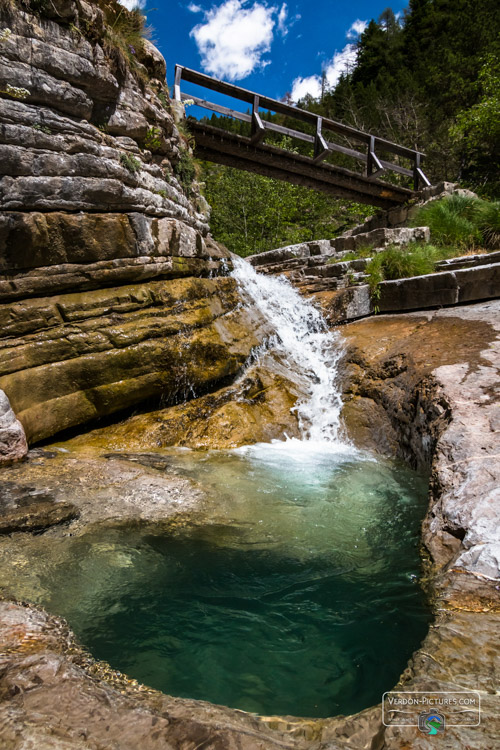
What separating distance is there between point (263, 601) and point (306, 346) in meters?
5.94

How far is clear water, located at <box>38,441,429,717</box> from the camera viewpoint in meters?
2.00

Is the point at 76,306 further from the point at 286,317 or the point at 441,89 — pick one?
the point at 441,89

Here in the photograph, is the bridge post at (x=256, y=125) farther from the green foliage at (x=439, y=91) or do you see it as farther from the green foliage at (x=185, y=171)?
the green foliage at (x=439, y=91)

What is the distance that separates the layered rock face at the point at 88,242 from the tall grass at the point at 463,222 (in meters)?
6.42

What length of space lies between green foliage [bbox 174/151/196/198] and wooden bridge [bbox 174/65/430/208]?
8.55 ft

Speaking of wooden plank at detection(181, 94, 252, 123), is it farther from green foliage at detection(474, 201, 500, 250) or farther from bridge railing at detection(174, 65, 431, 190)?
green foliage at detection(474, 201, 500, 250)

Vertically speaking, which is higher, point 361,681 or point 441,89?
point 441,89

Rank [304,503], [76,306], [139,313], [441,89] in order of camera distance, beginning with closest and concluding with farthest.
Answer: [304,503] → [76,306] → [139,313] → [441,89]

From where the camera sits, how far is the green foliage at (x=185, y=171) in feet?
26.2

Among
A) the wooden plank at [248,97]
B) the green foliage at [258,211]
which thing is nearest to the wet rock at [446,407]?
the wooden plank at [248,97]

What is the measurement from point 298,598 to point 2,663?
1661mm

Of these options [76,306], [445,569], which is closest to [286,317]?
[76,306]

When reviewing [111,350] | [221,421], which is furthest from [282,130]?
[221,421]

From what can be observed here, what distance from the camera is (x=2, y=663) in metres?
1.71
